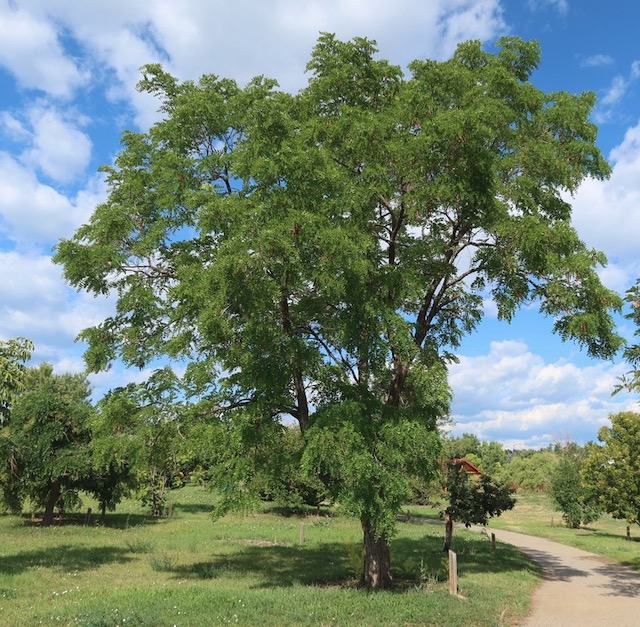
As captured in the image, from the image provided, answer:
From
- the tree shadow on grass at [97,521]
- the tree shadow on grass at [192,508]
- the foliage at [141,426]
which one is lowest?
the tree shadow on grass at [192,508]

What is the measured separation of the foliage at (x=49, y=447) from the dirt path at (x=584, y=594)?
20955 mm

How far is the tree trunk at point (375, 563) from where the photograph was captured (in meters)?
15.1

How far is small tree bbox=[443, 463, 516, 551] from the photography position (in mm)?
23406

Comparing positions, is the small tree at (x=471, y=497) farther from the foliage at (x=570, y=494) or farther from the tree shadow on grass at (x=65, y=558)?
the foliage at (x=570, y=494)

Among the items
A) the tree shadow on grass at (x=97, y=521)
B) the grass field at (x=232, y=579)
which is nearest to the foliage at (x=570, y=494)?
the grass field at (x=232, y=579)

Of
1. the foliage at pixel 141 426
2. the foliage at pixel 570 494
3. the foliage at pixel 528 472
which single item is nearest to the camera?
the foliage at pixel 141 426

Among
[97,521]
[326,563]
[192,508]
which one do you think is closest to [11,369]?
[326,563]

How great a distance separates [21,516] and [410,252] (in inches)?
1272

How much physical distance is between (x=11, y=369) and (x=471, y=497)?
1847 centimetres

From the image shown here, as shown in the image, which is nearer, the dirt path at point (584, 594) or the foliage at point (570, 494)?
the dirt path at point (584, 594)

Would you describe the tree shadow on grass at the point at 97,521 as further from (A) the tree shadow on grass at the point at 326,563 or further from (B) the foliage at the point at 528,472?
(B) the foliage at the point at 528,472

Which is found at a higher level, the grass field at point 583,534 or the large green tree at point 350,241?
the large green tree at point 350,241

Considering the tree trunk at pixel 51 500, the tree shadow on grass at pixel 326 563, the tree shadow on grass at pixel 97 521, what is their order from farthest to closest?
the tree shadow on grass at pixel 97 521
the tree trunk at pixel 51 500
the tree shadow on grass at pixel 326 563

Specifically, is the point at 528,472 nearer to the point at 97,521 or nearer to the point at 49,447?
the point at 97,521
